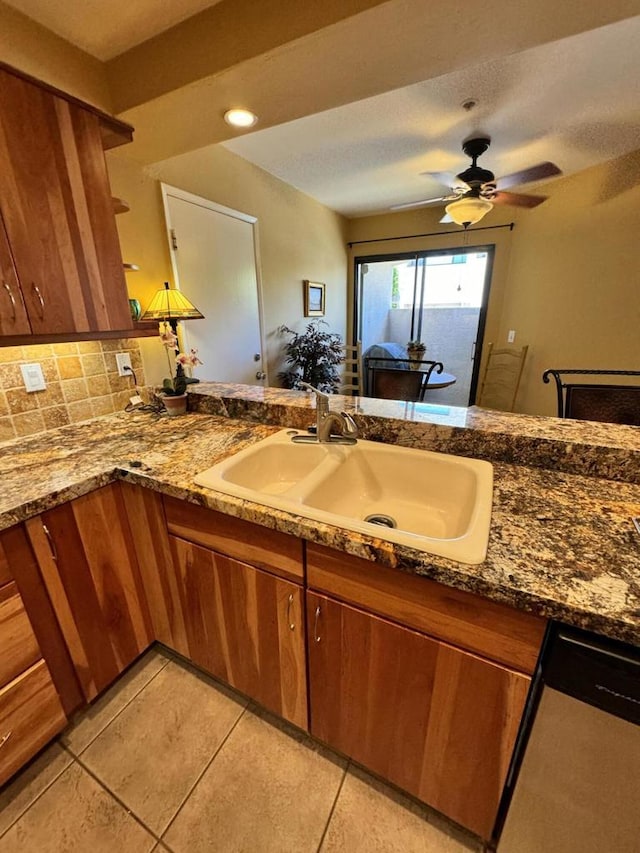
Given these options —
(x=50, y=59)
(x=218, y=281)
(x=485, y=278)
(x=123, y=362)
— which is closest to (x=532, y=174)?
(x=485, y=278)

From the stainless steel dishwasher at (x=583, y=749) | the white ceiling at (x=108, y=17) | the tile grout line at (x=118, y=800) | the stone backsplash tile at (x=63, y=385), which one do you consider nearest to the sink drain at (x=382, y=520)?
the stainless steel dishwasher at (x=583, y=749)

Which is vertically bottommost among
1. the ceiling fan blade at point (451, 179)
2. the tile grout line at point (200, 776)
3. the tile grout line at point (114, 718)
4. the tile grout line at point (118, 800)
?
the tile grout line at point (200, 776)

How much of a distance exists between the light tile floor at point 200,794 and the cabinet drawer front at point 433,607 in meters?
0.71

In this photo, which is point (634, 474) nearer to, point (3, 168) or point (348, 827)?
point (348, 827)

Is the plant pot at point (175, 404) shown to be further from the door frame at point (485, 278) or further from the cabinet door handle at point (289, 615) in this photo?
the door frame at point (485, 278)

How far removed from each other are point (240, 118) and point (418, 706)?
7.02 ft

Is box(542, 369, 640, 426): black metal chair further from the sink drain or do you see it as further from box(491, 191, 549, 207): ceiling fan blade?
box(491, 191, 549, 207): ceiling fan blade

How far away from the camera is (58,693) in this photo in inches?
42.5

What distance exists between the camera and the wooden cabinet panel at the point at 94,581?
101 centimetres

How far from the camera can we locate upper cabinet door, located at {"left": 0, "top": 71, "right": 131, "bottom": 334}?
1036 mm

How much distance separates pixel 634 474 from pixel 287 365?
2.82 meters

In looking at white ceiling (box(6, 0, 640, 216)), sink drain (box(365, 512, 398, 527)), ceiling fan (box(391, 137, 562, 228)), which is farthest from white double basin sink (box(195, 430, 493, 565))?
ceiling fan (box(391, 137, 562, 228))

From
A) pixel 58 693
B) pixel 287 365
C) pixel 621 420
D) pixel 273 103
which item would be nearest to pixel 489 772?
pixel 58 693

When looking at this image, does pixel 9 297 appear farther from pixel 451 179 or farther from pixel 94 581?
pixel 451 179
